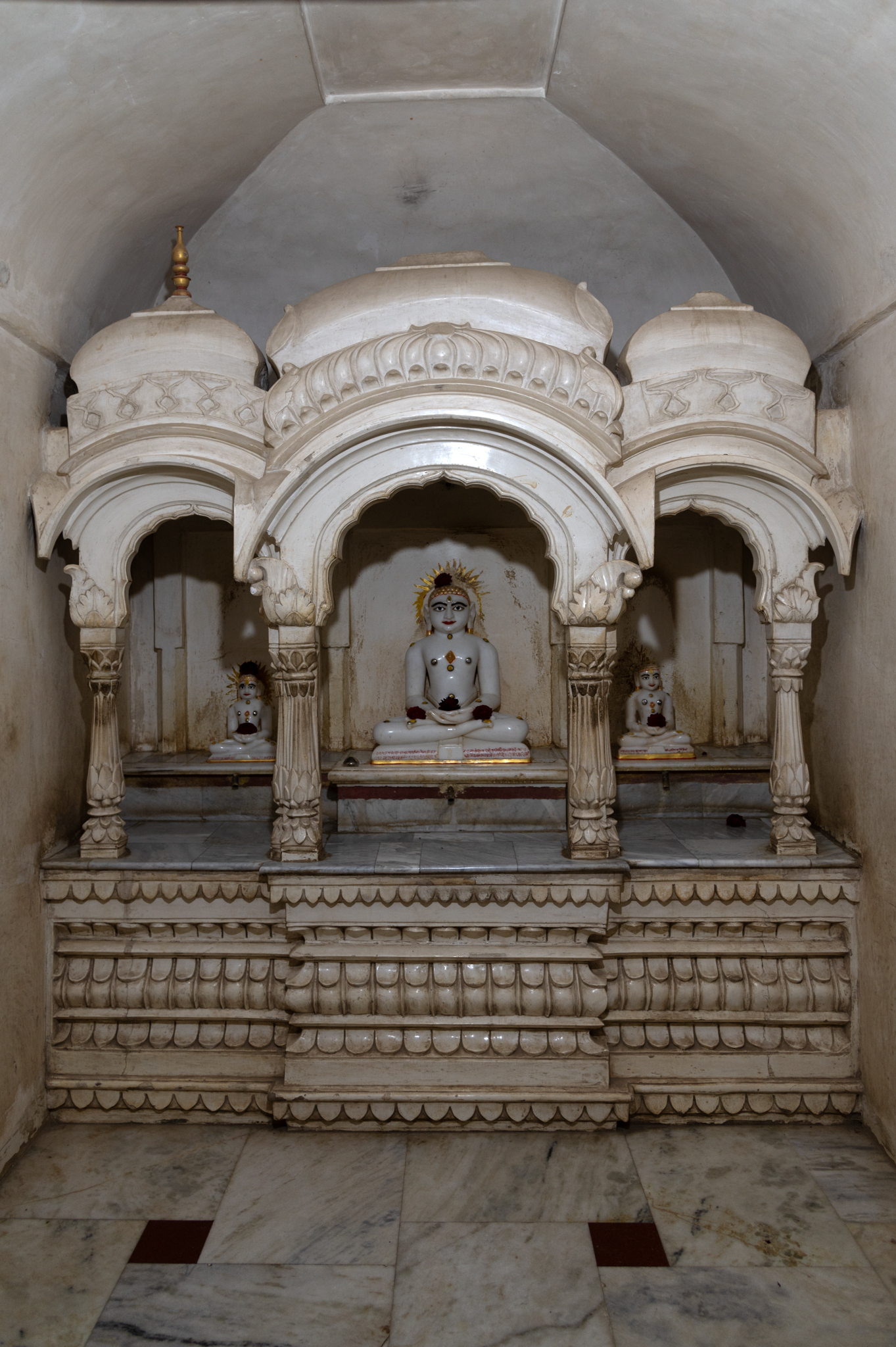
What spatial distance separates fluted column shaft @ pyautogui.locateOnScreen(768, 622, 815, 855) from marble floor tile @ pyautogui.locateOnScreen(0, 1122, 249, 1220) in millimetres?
2900

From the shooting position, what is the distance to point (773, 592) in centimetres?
479

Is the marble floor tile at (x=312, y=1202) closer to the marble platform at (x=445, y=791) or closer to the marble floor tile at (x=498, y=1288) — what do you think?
the marble floor tile at (x=498, y=1288)

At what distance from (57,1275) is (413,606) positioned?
3.99 m

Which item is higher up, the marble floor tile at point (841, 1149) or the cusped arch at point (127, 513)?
the cusped arch at point (127, 513)

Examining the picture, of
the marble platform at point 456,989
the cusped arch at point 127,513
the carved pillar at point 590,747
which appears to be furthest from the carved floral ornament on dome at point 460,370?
the marble platform at point 456,989

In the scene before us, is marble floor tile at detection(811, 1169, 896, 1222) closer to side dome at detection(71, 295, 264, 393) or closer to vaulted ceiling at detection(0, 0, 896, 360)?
vaulted ceiling at detection(0, 0, 896, 360)

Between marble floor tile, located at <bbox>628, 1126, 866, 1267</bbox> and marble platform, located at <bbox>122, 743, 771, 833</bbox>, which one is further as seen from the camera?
marble platform, located at <bbox>122, 743, 771, 833</bbox>

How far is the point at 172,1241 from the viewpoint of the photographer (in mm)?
3865

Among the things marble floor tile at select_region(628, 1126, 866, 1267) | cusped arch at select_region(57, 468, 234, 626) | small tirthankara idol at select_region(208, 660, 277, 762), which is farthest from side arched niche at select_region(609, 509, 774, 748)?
cusped arch at select_region(57, 468, 234, 626)

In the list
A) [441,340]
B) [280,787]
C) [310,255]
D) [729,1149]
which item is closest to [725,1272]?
[729,1149]

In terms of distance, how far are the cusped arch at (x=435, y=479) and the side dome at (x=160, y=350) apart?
67 cm

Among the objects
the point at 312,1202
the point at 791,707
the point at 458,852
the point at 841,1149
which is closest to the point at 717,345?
the point at 791,707

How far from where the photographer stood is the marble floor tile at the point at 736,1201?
148 inches

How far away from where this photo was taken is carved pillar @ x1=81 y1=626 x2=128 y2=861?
4.91 meters
